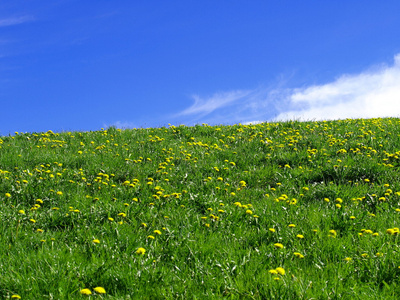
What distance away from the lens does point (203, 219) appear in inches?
208

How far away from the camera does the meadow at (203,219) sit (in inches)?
140

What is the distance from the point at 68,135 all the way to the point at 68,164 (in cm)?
326

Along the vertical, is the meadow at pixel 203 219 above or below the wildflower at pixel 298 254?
above

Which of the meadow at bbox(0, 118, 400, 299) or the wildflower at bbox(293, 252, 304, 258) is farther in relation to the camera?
the wildflower at bbox(293, 252, 304, 258)

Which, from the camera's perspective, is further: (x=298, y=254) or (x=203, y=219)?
(x=203, y=219)

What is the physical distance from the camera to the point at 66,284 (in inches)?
136

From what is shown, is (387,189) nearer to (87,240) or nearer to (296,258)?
(296,258)

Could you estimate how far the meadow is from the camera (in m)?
3.55

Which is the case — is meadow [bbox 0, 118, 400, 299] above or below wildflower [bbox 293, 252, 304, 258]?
above

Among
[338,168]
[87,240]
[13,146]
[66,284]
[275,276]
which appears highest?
[13,146]

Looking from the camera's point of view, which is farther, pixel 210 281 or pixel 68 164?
pixel 68 164

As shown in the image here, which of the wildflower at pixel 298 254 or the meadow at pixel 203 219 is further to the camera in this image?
the wildflower at pixel 298 254

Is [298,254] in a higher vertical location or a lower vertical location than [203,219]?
lower

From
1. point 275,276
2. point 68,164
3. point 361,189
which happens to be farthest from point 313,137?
point 275,276
